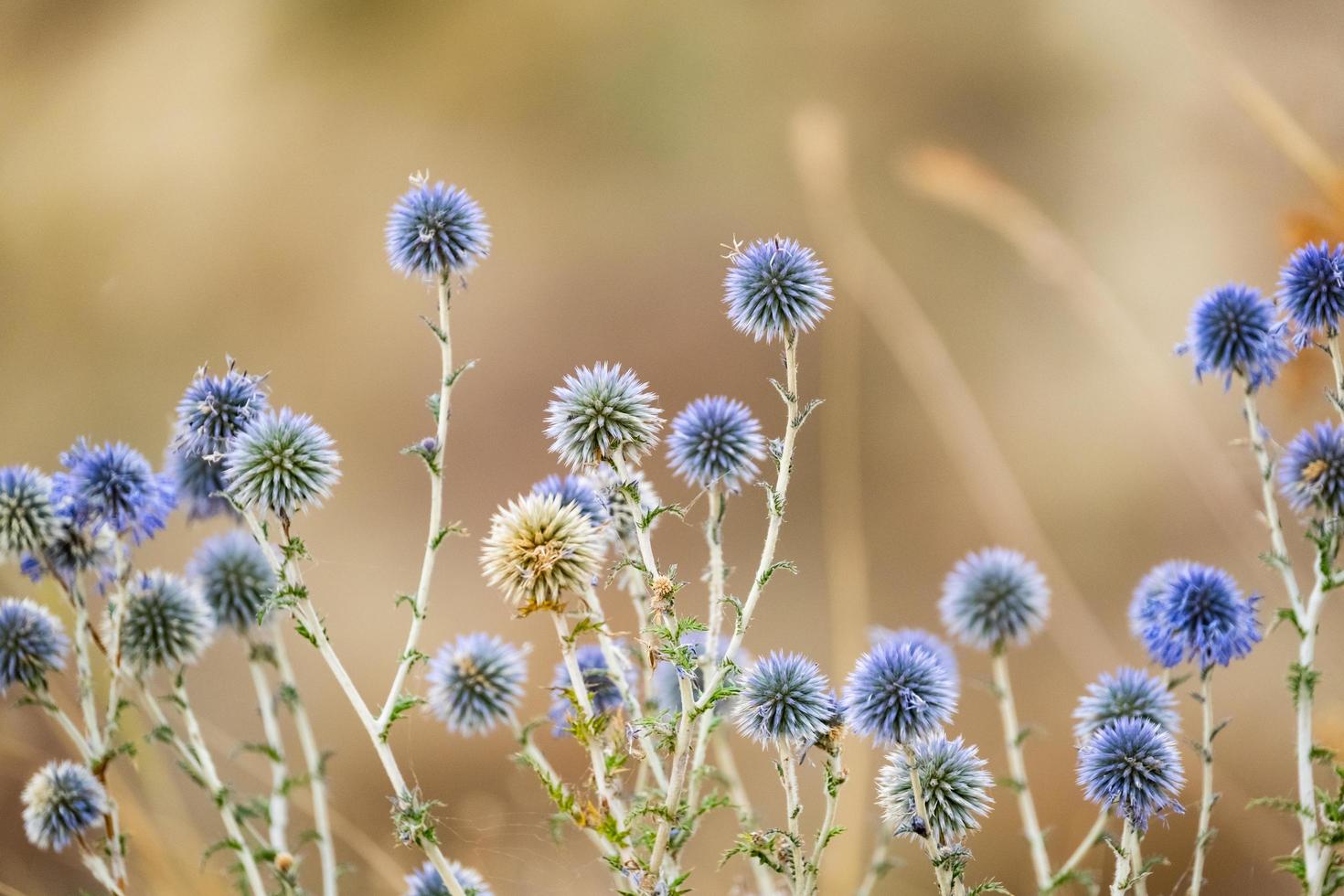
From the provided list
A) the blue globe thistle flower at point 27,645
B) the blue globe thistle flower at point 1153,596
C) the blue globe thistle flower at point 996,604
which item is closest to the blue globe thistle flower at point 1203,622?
the blue globe thistle flower at point 1153,596

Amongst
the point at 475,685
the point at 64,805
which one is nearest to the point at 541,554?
the point at 475,685

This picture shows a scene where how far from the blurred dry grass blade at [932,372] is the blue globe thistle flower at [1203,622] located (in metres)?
1.57

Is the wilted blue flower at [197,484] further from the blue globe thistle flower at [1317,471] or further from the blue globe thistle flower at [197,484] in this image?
the blue globe thistle flower at [1317,471]

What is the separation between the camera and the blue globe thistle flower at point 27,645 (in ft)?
8.32

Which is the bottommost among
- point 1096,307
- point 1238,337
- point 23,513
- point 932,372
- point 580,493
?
point 23,513

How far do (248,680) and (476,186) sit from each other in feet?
6.65

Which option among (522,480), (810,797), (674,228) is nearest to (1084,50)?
(674,228)

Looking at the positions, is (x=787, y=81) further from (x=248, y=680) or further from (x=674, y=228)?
(x=248, y=680)

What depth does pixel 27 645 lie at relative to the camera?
2.54 m

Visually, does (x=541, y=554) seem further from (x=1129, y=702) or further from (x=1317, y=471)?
(x=1317, y=471)

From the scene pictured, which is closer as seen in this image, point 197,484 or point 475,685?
point 475,685

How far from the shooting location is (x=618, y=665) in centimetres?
224

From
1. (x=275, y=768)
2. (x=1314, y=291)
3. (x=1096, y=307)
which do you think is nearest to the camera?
(x=1314, y=291)

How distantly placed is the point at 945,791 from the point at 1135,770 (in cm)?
36
